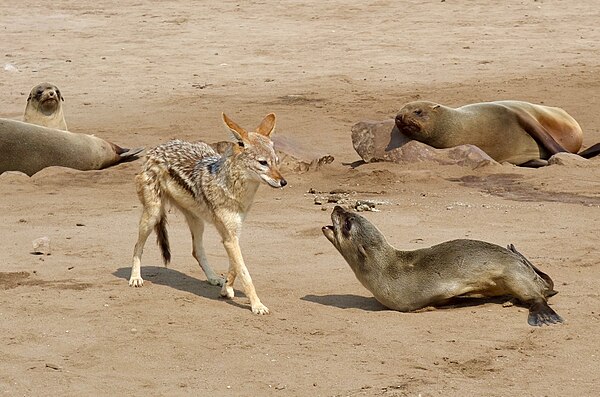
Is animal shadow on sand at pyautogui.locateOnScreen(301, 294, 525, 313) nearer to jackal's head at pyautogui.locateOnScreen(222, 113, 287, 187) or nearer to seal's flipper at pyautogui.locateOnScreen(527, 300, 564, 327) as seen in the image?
seal's flipper at pyautogui.locateOnScreen(527, 300, 564, 327)

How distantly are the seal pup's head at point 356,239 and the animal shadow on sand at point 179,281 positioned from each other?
0.64 meters

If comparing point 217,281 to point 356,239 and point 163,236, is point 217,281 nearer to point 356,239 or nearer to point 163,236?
point 163,236

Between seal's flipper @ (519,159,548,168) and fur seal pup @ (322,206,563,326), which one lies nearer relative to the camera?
fur seal pup @ (322,206,563,326)

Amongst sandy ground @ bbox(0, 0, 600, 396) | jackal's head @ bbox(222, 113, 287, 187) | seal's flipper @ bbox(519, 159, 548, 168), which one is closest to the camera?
sandy ground @ bbox(0, 0, 600, 396)

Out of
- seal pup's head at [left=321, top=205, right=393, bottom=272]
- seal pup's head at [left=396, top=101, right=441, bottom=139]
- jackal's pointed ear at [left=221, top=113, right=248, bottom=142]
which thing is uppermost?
jackal's pointed ear at [left=221, top=113, right=248, bottom=142]

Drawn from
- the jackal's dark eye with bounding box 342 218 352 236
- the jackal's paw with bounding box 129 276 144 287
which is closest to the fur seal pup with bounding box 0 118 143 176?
the jackal's paw with bounding box 129 276 144 287

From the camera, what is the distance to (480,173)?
35.9 ft

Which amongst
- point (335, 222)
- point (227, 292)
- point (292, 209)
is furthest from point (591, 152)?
point (227, 292)

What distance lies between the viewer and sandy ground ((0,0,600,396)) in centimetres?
584

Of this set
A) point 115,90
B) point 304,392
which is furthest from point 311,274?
point 115,90

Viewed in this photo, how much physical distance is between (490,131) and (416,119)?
2.62 ft

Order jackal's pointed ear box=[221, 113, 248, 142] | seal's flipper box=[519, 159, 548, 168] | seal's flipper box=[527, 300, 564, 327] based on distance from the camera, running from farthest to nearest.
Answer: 1. seal's flipper box=[519, 159, 548, 168]
2. jackal's pointed ear box=[221, 113, 248, 142]
3. seal's flipper box=[527, 300, 564, 327]

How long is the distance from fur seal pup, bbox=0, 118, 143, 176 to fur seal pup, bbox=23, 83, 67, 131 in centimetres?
66

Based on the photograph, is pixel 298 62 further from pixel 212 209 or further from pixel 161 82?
pixel 212 209
